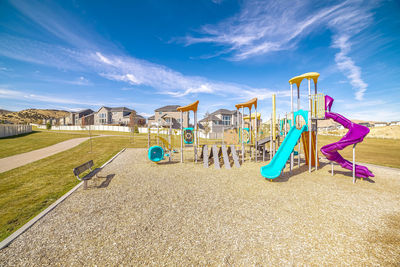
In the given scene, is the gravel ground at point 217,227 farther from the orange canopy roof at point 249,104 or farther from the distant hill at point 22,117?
the distant hill at point 22,117

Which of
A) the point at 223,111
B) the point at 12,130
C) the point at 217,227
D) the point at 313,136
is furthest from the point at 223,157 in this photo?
the point at 223,111

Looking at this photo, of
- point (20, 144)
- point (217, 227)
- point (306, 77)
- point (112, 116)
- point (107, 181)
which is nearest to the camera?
point (217, 227)

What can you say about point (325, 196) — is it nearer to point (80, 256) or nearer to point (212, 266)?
point (212, 266)

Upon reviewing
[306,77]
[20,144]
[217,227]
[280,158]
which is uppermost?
[306,77]

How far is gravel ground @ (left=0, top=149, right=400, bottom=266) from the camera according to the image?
3283mm

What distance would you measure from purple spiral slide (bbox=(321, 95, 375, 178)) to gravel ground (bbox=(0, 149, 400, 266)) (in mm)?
1037

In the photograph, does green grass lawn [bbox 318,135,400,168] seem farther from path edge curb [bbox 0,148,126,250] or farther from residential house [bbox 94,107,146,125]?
residential house [bbox 94,107,146,125]

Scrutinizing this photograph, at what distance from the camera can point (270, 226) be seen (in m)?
4.31

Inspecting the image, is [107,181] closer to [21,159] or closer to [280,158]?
[280,158]

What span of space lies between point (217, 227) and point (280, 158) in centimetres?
590

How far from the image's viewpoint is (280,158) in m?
8.56

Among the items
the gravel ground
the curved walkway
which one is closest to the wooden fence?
the curved walkway

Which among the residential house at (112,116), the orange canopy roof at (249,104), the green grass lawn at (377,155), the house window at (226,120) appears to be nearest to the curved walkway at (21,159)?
the orange canopy roof at (249,104)

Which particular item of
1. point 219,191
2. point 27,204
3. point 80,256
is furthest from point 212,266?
point 27,204
